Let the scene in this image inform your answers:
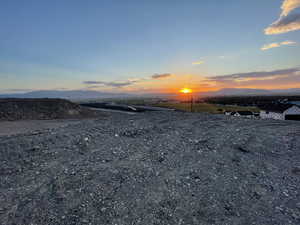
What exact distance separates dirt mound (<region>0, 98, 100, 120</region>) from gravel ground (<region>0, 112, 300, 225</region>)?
44.6ft

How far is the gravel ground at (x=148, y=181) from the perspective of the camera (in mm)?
3707

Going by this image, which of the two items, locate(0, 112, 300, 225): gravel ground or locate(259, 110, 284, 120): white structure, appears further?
locate(259, 110, 284, 120): white structure

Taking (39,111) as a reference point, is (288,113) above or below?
below

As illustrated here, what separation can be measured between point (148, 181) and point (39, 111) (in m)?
20.9

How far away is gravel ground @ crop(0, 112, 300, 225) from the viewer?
12.2 feet

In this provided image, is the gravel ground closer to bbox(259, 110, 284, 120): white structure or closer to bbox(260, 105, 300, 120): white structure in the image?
bbox(260, 105, 300, 120): white structure

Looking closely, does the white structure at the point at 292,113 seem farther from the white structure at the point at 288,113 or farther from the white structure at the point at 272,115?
the white structure at the point at 272,115

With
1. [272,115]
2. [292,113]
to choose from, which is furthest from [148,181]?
[272,115]

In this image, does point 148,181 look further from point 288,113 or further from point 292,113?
point 292,113

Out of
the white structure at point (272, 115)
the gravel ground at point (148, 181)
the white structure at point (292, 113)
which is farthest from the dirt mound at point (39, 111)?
the white structure at point (292, 113)

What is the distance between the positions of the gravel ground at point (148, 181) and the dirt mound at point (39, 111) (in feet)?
44.6

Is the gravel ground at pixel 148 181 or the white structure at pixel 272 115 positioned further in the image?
the white structure at pixel 272 115

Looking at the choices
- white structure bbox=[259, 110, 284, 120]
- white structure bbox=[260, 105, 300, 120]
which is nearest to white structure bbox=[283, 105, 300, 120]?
white structure bbox=[260, 105, 300, 120]

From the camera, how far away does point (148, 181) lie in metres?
4.99
